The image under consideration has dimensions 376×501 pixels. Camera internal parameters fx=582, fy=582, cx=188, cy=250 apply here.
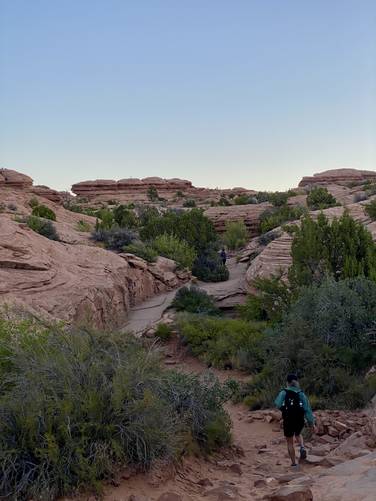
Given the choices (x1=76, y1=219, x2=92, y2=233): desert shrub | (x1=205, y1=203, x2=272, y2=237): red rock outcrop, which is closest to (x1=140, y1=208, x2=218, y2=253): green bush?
(x1=76, y1=219, x2=92, y2=233): desert shrub

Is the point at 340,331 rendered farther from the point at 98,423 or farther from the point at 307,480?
the point at 98,423

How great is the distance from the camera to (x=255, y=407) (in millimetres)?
12047

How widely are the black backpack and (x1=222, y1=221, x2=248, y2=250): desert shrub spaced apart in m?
27.6

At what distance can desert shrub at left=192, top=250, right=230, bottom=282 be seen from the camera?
1058 inches

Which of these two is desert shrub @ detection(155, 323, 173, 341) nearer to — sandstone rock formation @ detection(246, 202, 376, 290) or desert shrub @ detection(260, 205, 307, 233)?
sandstone rock formation @ detection(246, 202, 376, 290)

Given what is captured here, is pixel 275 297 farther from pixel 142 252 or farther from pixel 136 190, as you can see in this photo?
pixel 136 190

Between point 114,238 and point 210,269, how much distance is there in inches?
190

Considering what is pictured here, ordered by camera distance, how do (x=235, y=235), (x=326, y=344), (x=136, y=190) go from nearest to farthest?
(x=326, y=344) < (x=235, y=235) < (x=136, y=190)

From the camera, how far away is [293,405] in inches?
320

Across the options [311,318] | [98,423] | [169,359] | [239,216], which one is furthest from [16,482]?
[239,216]

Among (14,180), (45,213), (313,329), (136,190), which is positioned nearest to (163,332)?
(313,329)

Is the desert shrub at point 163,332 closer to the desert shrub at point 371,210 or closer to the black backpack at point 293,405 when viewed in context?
the black backpack at point 293,405

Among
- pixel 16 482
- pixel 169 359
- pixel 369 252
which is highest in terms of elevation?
pixel 369 252

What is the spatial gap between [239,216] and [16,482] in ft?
116
